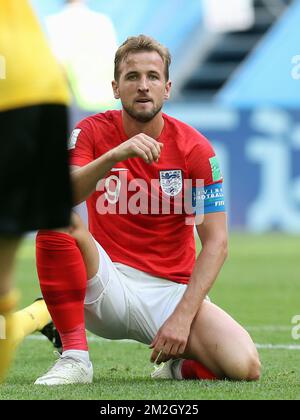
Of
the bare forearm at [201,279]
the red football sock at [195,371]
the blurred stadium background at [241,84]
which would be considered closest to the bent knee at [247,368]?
the red football sock at [195,371]

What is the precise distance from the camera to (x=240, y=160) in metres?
13.9

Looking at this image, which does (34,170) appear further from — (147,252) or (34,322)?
(34,322)

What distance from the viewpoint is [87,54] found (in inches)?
373

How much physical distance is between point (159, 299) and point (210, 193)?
443 mm

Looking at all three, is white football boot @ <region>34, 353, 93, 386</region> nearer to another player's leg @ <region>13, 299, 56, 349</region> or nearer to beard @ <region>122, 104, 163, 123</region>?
another player's leg @ <region>13, 299, 56, 349</region>

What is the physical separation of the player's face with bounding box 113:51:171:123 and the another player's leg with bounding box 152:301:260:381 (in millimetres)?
754

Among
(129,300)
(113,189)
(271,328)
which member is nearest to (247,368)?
(129,300)

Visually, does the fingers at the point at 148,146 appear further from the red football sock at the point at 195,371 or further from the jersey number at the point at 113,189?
the red football sock at the point at 195,371

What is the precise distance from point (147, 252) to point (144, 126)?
480mm

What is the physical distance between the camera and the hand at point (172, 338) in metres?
4.03

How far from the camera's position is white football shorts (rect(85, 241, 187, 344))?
4.24 metres

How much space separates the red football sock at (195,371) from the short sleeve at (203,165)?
26.4 inches
